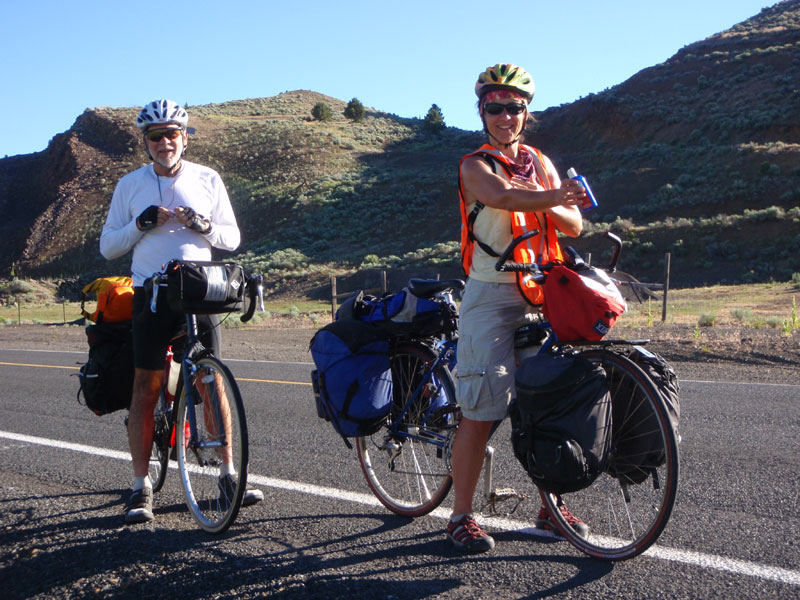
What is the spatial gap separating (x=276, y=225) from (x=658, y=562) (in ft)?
180

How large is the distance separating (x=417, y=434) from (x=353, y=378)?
0.52 metres

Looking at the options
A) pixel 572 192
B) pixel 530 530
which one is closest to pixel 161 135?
pixel 572 192

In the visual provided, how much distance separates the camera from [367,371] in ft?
13.4

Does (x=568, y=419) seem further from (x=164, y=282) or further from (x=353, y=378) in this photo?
(x=164, y=282)

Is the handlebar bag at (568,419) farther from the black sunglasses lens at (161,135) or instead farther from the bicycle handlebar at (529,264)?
the black sunglasses lens at (161,135)

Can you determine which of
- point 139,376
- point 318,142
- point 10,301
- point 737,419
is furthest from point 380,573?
point 318,142

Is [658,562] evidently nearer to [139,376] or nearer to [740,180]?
[139,376]

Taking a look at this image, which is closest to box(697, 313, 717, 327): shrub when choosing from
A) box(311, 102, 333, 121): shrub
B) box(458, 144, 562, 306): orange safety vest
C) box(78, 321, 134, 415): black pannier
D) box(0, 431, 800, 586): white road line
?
box(0, 431, 800, 586): white road line

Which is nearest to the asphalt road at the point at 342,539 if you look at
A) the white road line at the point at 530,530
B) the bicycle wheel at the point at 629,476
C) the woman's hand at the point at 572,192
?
the white road line at the point at 530,530

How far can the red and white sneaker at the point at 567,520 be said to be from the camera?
12.3ft

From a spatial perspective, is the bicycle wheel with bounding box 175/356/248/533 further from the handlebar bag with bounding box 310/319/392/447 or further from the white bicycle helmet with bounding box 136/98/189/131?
the white bicycle helmet with bounding box 136/98/189/131

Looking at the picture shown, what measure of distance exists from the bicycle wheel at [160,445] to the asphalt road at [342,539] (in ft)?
0.44

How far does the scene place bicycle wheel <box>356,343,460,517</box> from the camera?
4.18 m

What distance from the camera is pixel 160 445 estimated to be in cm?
478
